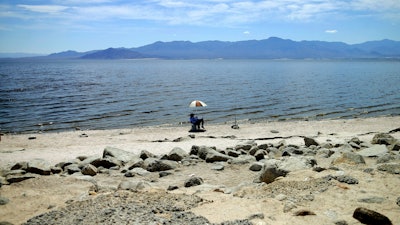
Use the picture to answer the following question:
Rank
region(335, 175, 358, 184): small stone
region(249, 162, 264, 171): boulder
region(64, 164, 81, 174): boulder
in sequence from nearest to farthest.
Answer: region(335, 175, 358, 184): small stone < region(64, 164, 81, 174): boulder < region(249, 162, 264, 171): boulder

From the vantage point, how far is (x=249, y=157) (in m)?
15.0

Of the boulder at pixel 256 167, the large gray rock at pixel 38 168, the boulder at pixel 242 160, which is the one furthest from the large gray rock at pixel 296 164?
the large gray rock at pixel 38 168

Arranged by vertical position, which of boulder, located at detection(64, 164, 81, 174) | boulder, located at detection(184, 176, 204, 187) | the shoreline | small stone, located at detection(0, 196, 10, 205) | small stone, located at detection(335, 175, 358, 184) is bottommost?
the shoreline

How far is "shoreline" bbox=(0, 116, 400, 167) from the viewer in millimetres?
18172

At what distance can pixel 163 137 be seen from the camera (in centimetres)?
2336

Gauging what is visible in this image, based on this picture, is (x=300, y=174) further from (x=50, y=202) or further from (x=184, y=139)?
(x=184, y=139)

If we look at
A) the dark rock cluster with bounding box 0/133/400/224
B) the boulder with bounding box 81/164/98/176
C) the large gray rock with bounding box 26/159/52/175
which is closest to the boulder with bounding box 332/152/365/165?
the dark rock cluster with bounding box 0/133/400/224

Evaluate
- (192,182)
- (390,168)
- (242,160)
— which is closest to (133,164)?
(192,182)

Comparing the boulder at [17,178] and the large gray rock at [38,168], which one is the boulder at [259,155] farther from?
the boulder at [17,178]

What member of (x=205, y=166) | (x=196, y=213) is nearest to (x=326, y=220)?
(x=196, y=213)

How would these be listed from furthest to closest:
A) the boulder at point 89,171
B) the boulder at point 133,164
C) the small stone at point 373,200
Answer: the boulder at point 133,164 < the boulder at point 89,171 < the small stone at point 373,200

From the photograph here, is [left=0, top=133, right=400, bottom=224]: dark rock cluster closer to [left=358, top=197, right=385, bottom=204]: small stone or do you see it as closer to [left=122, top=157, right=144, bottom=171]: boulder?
[left=122, top=157, right=144, bottom=171]: boulder

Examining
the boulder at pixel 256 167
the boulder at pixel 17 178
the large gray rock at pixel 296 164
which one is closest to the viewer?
the boulder at pixel 17 178

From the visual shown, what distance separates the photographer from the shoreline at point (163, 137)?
18.2 m
